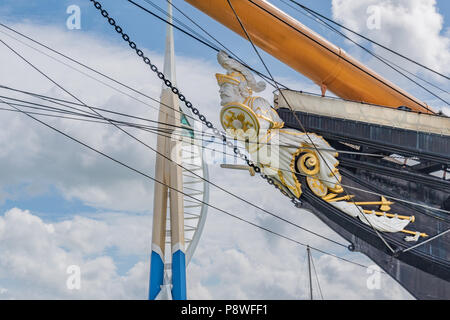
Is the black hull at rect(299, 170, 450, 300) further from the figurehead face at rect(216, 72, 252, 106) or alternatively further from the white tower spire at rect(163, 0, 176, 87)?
the white tower spire at rect(163, 0, 176, 87)

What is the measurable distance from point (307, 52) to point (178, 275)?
13.2 feet

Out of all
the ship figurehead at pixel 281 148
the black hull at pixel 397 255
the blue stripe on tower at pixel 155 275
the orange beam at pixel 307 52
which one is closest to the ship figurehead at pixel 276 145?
the ship figurehead at pixel 281 148

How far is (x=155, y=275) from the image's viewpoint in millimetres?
8734

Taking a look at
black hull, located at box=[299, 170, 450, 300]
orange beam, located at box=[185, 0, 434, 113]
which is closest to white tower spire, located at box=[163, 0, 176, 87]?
orange beam, located at box=[185, 0, 434, 113]

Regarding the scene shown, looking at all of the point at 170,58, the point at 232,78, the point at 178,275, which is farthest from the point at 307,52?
the point at 178,275

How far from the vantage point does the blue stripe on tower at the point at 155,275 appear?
8641 millimetres

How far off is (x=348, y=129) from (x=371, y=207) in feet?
3.86

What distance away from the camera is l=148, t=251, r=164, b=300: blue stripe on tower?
28.3 feet

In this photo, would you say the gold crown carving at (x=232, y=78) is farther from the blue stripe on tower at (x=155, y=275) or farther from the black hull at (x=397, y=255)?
the blue stripe on tower at (x=155, y=275)

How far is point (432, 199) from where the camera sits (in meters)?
9.21

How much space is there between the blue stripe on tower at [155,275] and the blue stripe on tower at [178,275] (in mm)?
186
